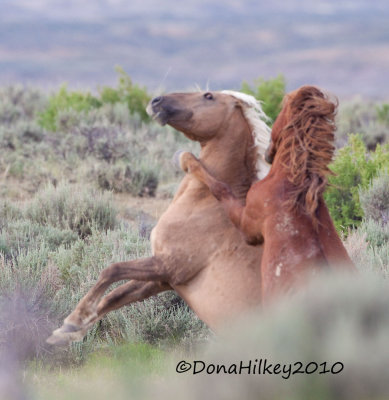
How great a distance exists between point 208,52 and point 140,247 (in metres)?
122

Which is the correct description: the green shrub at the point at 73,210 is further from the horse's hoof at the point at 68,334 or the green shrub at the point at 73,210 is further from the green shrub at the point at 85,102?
the green shrub at the point at 85,102

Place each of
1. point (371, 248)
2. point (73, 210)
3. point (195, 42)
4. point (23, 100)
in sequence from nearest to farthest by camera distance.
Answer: point (371, 248) < point (73, 210) < point (23, 100) < point (195, 42)

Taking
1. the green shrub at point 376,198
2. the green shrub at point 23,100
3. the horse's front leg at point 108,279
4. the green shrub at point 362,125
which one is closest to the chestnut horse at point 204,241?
the horse's front leg at point 108,279

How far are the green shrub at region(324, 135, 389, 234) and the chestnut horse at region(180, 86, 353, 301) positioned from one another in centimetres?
470

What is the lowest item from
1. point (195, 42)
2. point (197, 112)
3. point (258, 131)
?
point (195, 42)

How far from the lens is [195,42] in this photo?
132 meters

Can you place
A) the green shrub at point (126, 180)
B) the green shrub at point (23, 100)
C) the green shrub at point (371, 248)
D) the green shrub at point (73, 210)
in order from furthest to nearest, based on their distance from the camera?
the green shrub at point (23, 100) < the green shrub at point (126, 180) < the green shrub at point (73, 210) < the green shrub at point (371, 248)

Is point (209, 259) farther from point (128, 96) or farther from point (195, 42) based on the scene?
point (195, 42)

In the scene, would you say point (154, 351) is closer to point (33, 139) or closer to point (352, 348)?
point (352, 348)

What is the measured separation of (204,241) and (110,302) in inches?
29.2

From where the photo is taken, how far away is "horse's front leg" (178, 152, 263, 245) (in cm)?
410

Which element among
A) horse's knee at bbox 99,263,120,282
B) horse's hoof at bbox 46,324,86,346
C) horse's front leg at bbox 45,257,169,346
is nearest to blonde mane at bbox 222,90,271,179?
horse's front leg at bbox 45,257,169,346

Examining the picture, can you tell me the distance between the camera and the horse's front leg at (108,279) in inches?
176

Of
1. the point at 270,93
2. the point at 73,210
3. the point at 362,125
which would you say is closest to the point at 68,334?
the point at 73,210
